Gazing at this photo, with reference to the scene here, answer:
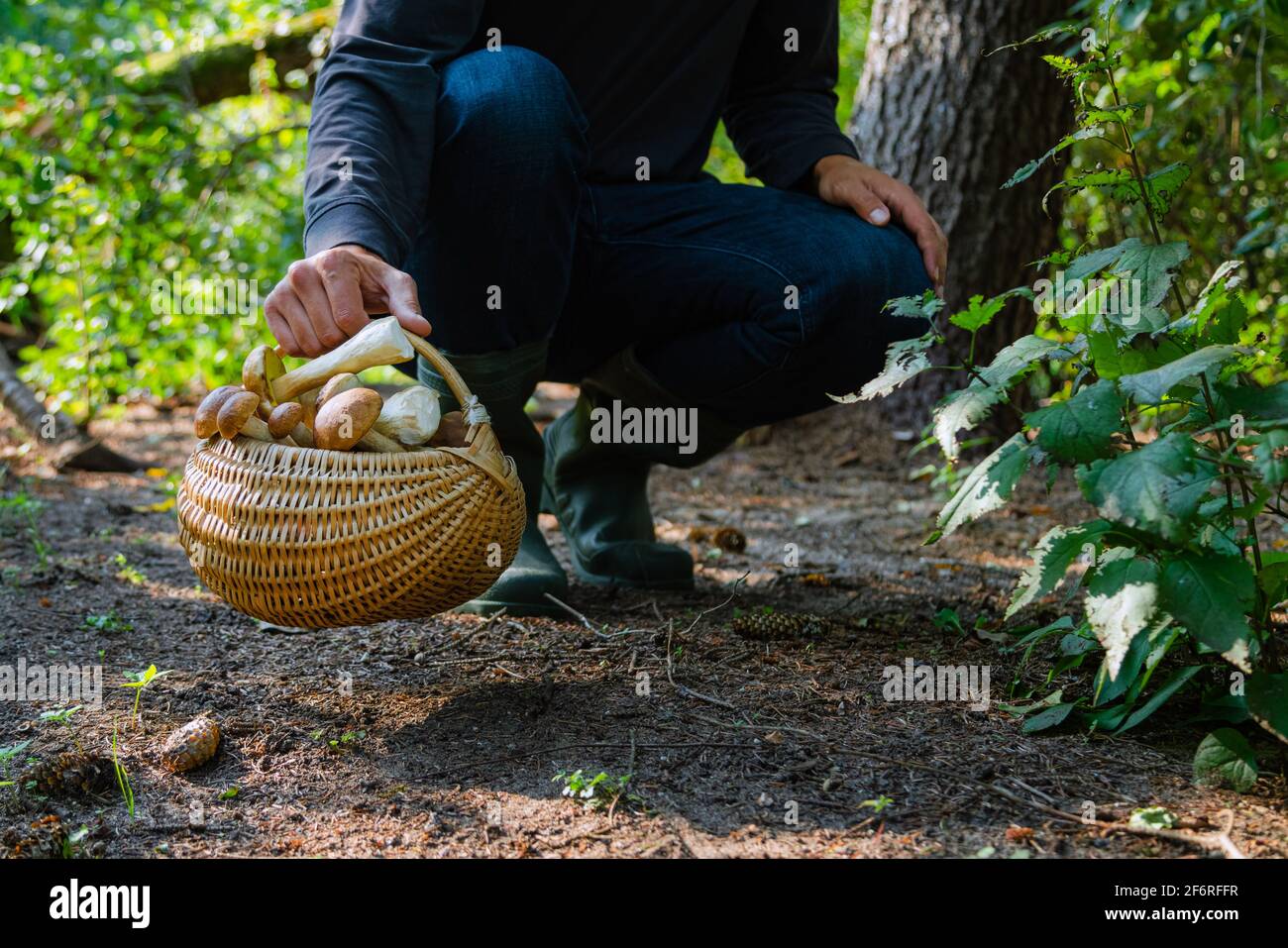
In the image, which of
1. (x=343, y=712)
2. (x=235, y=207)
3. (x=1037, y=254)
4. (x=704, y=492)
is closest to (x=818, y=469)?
(x=704, y=492)

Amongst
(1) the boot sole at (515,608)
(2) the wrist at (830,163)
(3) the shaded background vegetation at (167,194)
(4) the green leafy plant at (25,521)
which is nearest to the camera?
(1) the boot sole at (515,608)

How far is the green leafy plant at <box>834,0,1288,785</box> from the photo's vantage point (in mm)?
1337

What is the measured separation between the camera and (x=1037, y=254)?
387cm

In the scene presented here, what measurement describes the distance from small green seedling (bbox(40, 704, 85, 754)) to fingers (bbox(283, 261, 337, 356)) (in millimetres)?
660

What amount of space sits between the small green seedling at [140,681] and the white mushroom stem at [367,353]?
50 cm

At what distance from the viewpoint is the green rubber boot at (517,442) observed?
7.13 feet

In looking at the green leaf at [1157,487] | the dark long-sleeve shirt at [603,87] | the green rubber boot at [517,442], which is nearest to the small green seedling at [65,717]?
the green rubber boot at [517,442]

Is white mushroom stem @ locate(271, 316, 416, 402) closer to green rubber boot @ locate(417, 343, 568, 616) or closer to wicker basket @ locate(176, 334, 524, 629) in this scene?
wicker basket @ locate(176, 334, 524, 629)

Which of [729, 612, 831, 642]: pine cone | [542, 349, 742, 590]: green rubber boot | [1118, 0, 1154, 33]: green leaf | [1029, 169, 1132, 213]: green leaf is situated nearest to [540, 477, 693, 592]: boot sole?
[542, 349, 742, 590]: green rubber boot

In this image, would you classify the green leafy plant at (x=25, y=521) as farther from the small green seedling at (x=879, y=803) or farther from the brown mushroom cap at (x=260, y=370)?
the small green seedling at (x=879, y=803)

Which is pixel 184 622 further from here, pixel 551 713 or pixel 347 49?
pixel 347 49

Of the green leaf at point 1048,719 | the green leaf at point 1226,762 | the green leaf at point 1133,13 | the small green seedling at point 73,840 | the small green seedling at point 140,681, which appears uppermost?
the green leaf at point 1133,13

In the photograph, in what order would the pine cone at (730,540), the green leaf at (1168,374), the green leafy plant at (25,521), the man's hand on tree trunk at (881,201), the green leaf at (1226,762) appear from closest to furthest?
the green leaf at (1168,374), the green leaf at (1226,762), the man's hand on tree trunk at (881,201), the green leafy plant at (25,521), the pine cone at (730,540)

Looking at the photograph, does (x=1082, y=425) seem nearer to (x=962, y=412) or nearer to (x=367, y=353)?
(x=962, y=412)
